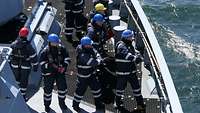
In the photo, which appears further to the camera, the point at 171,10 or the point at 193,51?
the point at 171,10

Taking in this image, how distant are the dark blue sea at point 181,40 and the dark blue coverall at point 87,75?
8185 mm

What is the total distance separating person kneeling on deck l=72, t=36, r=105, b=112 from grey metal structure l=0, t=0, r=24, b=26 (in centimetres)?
281

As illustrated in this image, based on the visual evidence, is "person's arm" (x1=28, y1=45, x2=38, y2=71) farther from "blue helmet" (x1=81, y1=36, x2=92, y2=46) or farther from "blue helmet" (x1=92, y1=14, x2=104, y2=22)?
"blue helmet" (x1=92, y1=14, x2=104, y2=22)

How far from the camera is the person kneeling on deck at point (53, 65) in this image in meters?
10.1

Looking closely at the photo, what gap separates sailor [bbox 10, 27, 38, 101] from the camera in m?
10.4

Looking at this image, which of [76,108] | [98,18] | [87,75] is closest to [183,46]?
[98,18]

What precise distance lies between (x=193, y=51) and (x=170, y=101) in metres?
12.4

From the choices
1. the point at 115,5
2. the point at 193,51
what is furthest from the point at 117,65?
the point at 193,51

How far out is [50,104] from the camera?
35.1ft

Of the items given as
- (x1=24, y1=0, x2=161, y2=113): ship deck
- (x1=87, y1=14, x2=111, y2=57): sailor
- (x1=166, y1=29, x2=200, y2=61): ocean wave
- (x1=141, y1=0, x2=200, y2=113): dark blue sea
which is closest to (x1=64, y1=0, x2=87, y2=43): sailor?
(x1=24, y1=0, x2=161, y2=113): ship deck

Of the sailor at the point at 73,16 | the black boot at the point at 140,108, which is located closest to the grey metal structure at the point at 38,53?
the sailor at the point at 73,16

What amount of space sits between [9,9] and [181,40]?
12002 millimetres

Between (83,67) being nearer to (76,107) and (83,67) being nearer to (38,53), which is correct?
(76,107)

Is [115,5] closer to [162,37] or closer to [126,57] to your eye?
[126,57]
